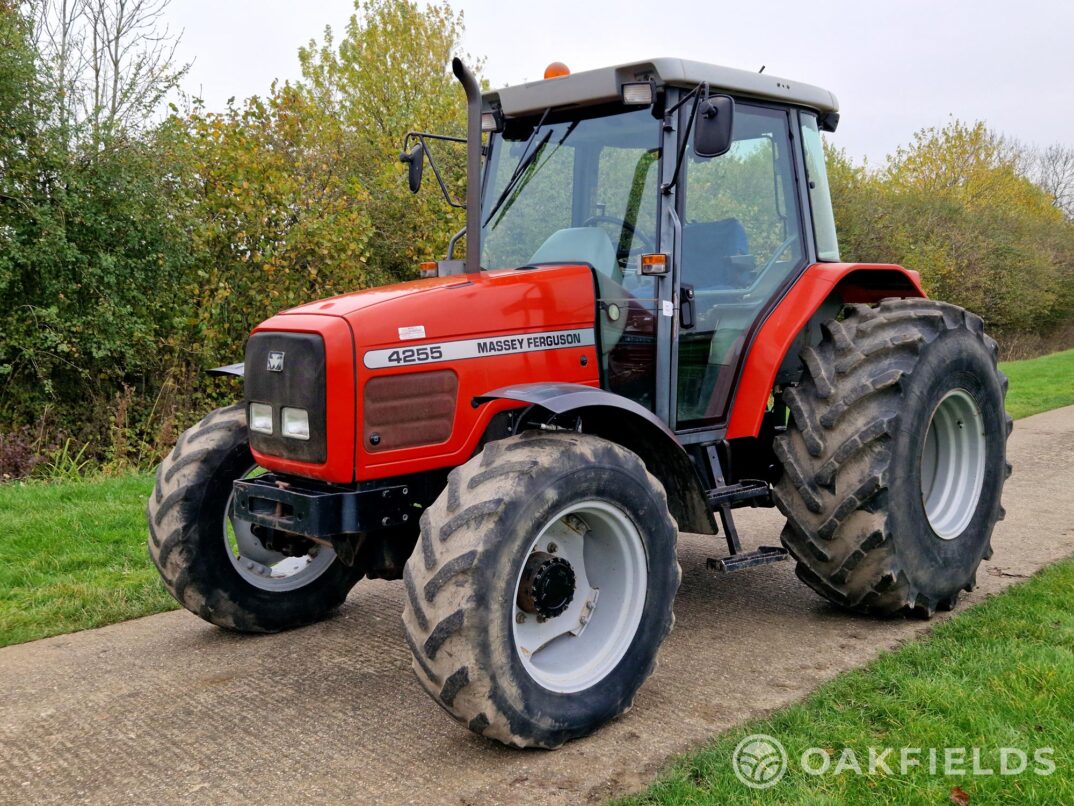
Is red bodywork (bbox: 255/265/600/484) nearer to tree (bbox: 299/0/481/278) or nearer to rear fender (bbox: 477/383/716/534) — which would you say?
rear fender (bbox: 477/383/716/534)

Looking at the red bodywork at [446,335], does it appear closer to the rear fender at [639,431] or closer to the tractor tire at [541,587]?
the rear fender at [639,431]

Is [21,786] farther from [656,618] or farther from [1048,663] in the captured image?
[1048,663]

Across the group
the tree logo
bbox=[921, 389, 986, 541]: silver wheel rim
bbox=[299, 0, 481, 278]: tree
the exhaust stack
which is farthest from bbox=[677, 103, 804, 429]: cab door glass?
bbox=[299, 0, 481, 278]: tree

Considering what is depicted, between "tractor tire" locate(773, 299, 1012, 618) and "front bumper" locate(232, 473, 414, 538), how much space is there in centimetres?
168

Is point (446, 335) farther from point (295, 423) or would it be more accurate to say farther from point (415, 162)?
point (415, 162)

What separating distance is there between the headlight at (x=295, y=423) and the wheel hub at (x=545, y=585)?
92cm

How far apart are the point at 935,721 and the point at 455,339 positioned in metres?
2.11

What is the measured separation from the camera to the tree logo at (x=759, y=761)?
293 cm

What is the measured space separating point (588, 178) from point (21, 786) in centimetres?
310

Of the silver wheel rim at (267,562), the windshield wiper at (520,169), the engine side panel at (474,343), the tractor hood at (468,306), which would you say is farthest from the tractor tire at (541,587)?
the windshield wiper at (520,169)

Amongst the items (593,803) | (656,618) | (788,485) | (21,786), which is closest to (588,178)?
(788,485)

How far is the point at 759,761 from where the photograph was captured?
303 cm

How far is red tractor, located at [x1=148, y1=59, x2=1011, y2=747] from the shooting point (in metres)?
3.23

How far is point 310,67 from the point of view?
21.4m
